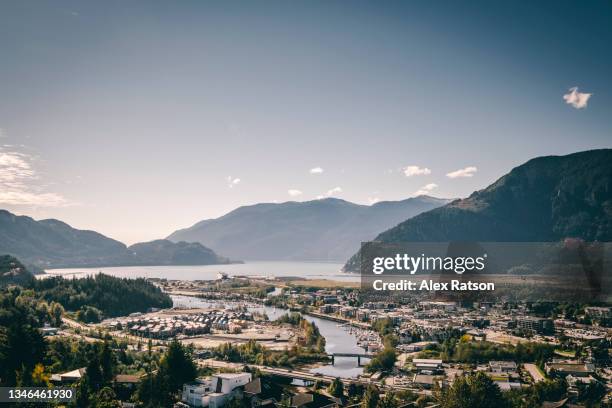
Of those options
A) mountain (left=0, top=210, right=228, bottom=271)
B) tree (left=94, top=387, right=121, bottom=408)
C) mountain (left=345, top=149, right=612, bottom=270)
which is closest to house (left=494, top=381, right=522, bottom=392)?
tree (left=94, top=387, right=121, bottom=408)

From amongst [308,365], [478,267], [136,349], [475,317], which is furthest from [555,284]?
[136,349]

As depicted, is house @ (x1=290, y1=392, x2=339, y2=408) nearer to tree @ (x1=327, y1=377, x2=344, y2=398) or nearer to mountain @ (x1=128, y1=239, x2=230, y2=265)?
tree @ (x1=327, y1=377, x2=344, y2=398)

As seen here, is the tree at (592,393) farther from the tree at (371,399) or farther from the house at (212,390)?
the house at (212,390)

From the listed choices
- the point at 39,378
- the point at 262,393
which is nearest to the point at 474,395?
the point at 262,393

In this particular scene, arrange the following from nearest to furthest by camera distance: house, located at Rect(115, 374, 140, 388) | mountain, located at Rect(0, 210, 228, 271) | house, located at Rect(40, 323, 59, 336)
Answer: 1. house, located at Rect(115, 374, 140, 388)
2. house, located at Rect(40, 323, 59, 336)
3. mountain, located at Rect(0, 210, 228, 271)

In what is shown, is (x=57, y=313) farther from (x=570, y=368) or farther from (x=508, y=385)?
(x=570, y=368)

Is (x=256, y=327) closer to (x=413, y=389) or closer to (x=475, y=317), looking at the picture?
(x=475, y=317)
